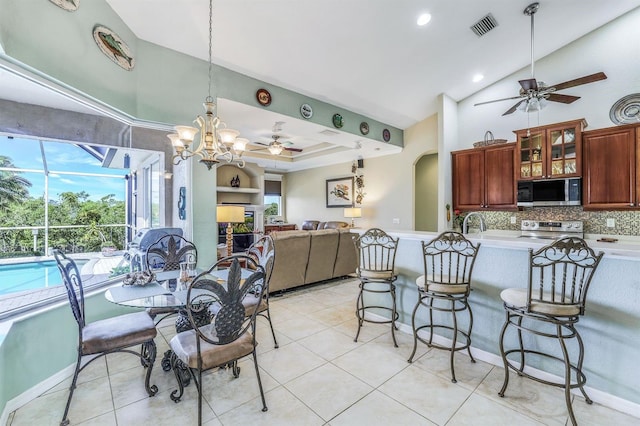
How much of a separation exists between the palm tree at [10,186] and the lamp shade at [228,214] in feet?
6.72

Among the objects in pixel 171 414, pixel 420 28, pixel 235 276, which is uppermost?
pixel 420 28

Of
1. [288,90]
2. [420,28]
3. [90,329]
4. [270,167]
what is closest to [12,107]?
[90,329]

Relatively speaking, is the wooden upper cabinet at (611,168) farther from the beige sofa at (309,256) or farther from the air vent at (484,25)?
the beige sofa at (309,256)

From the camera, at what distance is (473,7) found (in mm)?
3383

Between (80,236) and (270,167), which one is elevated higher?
(270,167)

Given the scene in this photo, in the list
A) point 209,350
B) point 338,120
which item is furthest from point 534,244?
point 338,120

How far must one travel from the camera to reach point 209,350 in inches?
70.7

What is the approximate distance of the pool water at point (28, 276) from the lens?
2.49 meters

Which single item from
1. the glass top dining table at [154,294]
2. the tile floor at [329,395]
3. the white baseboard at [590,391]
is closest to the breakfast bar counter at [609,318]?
the white baseboard at [590,391]

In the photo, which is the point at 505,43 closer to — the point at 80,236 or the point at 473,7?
the point at 473,7

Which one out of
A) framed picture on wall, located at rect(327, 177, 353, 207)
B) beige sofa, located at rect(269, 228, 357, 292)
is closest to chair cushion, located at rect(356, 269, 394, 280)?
beige sofa, located at rect(269, 228, 357, 292)

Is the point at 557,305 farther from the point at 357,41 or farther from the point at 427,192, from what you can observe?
the point at 427,192

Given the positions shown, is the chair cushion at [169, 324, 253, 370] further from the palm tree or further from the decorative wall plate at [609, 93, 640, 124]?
the decorative wall plate at [609, 93, 640, 124]

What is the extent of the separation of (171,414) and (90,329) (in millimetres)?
844
